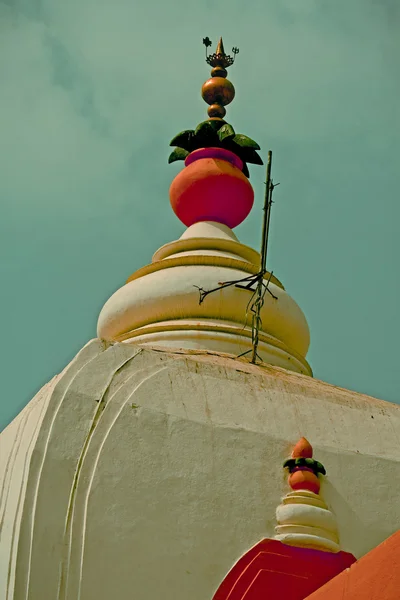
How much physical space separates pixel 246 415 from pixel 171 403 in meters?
→ 0.61

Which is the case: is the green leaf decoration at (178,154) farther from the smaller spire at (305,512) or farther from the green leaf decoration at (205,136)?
the smaller spire at (305,512)

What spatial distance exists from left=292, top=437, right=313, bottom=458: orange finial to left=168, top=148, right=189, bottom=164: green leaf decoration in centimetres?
550

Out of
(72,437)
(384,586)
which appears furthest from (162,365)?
(384,586)

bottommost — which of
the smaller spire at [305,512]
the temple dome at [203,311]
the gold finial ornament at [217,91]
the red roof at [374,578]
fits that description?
the red roof at [374,578]

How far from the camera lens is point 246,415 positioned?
26.7 feet

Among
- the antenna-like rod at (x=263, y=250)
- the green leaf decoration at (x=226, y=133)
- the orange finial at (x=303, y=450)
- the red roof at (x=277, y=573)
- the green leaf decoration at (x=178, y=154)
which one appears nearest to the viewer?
the red roof at (x=277, y=573)

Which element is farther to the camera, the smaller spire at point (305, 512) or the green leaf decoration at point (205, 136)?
the green leaf decoration at point (205, 136)

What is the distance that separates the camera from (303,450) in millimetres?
7789

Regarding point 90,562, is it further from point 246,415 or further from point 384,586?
point 384,586

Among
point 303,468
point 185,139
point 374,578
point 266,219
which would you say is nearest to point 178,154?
point 185,139

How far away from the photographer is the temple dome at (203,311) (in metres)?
9.76

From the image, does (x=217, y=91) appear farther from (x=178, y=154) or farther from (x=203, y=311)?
(x=203, y=311)

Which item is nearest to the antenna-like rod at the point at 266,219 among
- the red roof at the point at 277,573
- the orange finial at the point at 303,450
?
the orange finial at the point at 303,450

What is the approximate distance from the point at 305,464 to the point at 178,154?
18.7 ft
